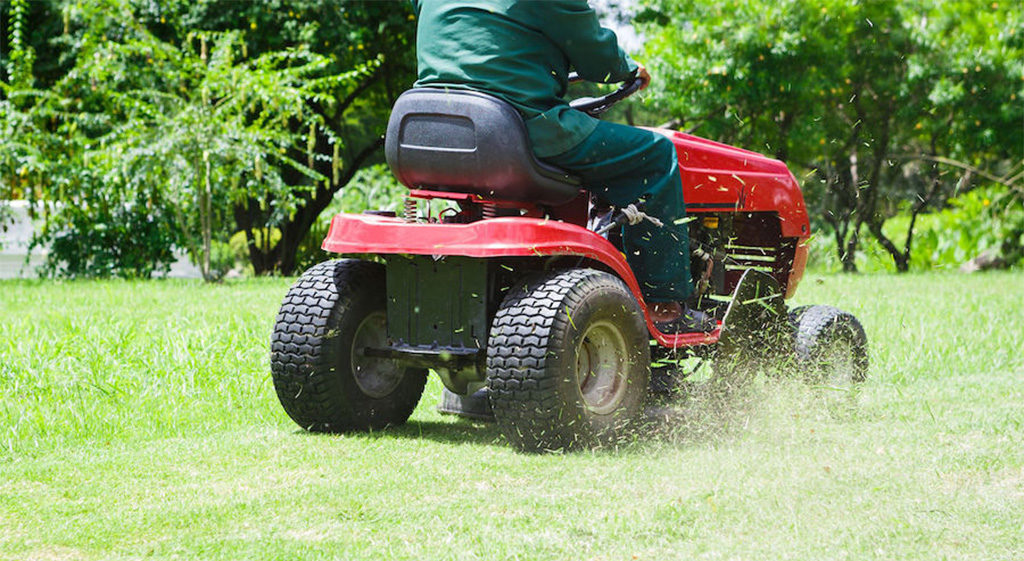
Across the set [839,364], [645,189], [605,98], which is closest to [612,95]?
[605,98]

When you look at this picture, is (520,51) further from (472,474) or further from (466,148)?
(472,474)

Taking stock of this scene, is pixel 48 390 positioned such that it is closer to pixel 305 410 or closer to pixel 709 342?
pixel 305 410

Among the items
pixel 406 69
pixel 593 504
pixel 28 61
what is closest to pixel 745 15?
pixel 406 69

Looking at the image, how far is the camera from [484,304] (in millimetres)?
4621

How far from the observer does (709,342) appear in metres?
5.33

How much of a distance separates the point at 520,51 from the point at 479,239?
29.1 inches

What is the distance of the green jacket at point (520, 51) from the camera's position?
4.59m

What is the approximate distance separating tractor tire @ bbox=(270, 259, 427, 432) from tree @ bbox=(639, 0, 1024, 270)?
12.1 metres

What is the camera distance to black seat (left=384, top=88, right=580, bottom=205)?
4535mm

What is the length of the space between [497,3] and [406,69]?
1443 cm

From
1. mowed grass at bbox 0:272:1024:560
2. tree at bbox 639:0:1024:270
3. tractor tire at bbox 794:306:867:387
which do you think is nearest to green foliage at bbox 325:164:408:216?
tree at bbox 639:0:1024:270

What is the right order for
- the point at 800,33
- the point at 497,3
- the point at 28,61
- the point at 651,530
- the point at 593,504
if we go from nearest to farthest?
the point at 651,530 → the point at 593,504 → the point at 497,3 → the point at 28,61 → the point at 800,33

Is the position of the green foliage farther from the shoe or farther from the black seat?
the black seat

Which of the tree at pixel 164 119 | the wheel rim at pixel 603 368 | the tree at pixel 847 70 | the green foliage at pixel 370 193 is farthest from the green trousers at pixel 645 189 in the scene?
the green foliage at pixel 370 193
